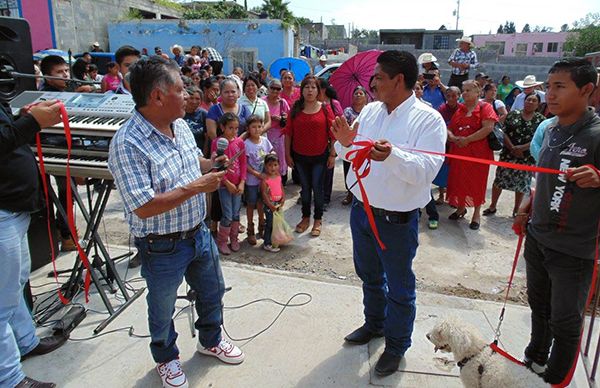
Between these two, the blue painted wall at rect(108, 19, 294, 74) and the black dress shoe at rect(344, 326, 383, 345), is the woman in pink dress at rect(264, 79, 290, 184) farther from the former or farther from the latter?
the blue painted wall at rect(108, 19, 294, 74)

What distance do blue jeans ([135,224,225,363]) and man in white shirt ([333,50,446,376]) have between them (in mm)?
1018

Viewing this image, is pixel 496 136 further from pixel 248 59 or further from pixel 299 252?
pixel 248 59

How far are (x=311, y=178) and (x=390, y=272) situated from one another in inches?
115

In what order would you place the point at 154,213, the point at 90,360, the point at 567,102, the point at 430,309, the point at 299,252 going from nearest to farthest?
the point at 154,213, the point at 567,102, the point at 90,360, the point at 430,309, the point at 299,252

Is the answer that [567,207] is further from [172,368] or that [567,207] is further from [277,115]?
[277,115]

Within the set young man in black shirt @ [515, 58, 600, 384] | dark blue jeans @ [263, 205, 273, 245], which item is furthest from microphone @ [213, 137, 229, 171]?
dark blue jeans @ [263, 205, 273, 245]

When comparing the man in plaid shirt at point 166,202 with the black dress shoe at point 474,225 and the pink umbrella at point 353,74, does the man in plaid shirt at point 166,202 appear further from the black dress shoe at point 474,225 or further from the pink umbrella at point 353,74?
the pink umbrella at point 353,74

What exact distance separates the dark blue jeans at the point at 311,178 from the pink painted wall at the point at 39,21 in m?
14.8

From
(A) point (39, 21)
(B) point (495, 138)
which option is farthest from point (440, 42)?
(B) point (495, 138)

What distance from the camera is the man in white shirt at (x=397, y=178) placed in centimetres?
237

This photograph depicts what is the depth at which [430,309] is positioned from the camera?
3.41 m

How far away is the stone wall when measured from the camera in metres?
16.3

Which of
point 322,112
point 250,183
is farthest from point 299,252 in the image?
point 322,112

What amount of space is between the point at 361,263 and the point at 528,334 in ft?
4.89
